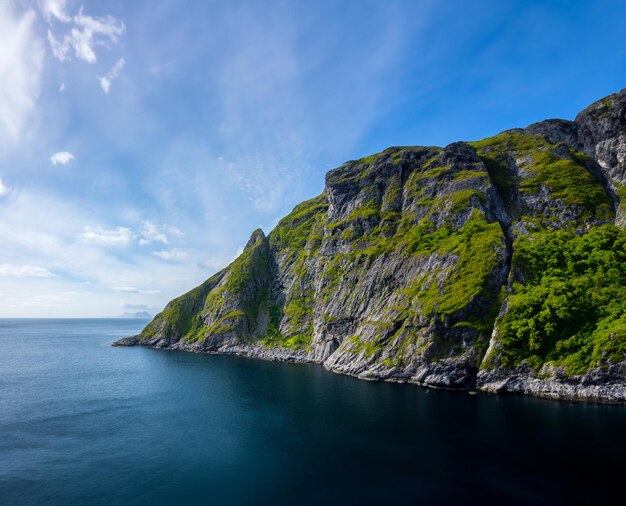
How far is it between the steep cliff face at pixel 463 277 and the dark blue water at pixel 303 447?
12.0 metres

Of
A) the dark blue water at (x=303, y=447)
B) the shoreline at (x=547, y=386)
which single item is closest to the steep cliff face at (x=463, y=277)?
the shoreline at (x=547, y=386)

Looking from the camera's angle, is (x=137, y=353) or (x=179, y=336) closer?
(x=137, y=353)

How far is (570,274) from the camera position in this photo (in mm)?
95625

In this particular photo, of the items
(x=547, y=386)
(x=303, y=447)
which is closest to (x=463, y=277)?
(x=547, y=386)

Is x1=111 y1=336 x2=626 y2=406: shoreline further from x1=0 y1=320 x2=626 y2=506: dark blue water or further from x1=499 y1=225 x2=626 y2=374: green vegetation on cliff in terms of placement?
x1=0 y1=320 x2=626 y2=506: dark blue water

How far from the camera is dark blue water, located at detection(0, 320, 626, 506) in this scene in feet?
140

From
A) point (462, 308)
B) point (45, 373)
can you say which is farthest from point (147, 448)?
point (45, 373)

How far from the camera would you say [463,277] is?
347ft

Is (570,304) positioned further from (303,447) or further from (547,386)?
(303,447)

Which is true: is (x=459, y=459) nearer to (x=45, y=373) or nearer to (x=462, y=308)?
(x=462, y=308)

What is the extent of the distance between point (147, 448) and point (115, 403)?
34.0 m

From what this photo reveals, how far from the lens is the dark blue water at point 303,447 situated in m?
42.6

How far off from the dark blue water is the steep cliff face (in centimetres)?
1204

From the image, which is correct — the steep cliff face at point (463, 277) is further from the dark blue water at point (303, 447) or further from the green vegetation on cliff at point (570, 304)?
the dark blue water at point (303, 447)
